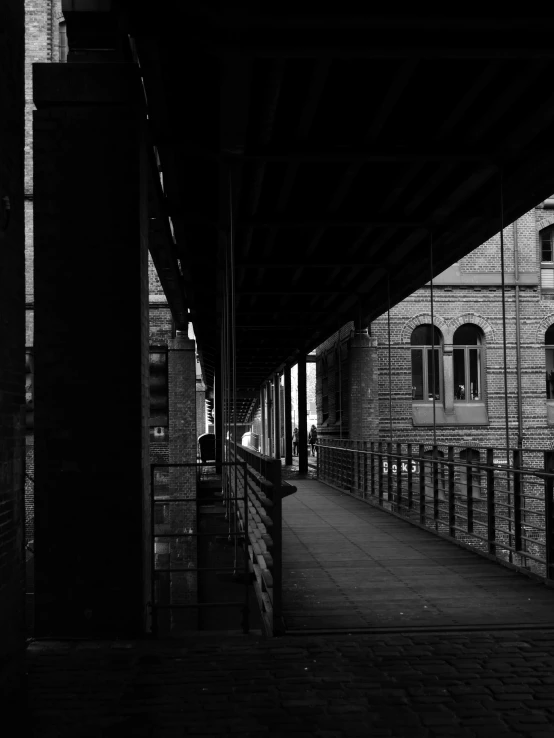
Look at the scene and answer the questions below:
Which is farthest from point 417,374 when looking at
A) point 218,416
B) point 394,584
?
point 394,584

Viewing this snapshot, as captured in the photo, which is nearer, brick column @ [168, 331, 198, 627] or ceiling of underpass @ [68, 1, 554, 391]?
ceiling of underpass @ [68, 1, 554, 391]

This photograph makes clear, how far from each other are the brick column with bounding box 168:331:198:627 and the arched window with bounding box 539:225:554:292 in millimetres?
10738

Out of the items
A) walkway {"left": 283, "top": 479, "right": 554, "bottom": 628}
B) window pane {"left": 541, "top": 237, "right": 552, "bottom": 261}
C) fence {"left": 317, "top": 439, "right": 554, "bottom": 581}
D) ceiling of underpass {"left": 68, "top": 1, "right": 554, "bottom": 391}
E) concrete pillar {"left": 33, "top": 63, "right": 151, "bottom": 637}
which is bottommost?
walkway {"left": 283, "top": 479, "right": 554, "bottom": 628}

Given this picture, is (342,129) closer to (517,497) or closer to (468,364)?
(517,497)

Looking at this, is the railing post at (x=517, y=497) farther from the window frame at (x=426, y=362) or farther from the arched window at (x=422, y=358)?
the arched window at (x=422, y=358)

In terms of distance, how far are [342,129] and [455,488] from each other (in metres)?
13.5

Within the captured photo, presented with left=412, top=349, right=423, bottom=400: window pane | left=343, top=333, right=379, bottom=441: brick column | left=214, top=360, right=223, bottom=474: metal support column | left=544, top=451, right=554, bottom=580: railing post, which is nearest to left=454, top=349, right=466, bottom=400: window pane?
left=412, top=349, right=423, bottom=400: window pane

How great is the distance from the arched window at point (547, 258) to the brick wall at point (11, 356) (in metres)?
23.1

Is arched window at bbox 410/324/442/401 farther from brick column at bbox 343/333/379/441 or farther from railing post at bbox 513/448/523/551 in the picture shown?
railing post at bbox 513/448/523/551

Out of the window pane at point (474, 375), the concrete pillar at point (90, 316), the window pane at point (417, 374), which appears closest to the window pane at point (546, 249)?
the window pane at point (474, 375)

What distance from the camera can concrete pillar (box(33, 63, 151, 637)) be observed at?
19.6 feet

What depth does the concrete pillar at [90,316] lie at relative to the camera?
5.98m

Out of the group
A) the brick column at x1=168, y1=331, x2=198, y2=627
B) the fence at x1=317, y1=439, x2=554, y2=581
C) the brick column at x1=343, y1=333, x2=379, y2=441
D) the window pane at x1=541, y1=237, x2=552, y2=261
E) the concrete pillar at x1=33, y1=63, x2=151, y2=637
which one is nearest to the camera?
the concrete pillar at x1=33, y1=63, x2=151, y2=637

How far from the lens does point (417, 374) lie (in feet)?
85.5
